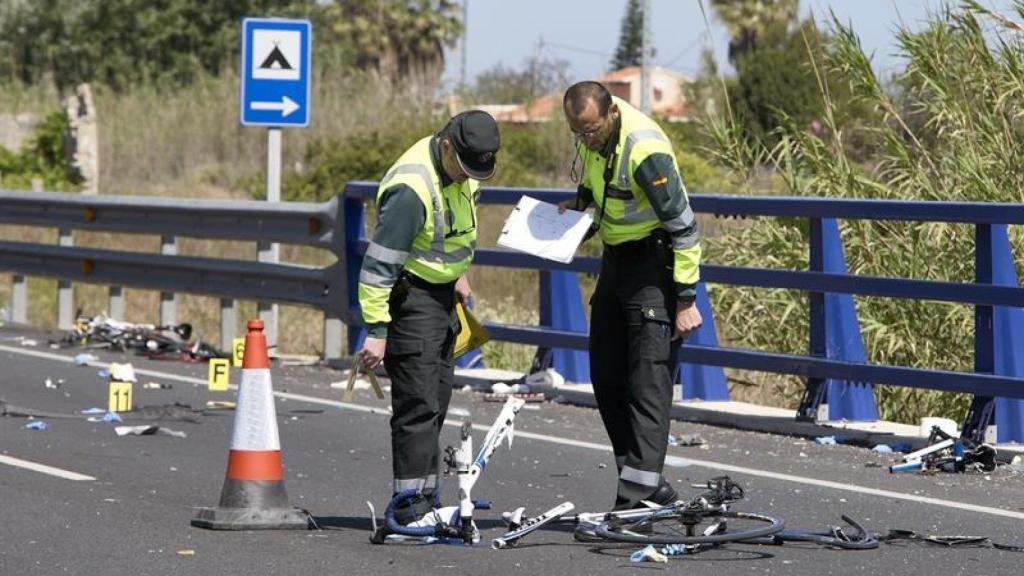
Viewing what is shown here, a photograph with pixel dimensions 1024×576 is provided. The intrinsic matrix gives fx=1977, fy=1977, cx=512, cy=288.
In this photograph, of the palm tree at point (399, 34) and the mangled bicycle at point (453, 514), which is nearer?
the mangled bicycle at point (453, 514)

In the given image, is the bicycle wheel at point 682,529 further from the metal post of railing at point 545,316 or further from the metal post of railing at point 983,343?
the metal post of railing at point 545,316

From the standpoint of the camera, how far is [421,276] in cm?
744

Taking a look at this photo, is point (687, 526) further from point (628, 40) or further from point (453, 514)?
point (628, 40)

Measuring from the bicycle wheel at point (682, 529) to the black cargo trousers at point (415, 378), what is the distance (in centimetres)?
71

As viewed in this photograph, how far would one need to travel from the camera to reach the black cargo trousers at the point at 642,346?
7.59m

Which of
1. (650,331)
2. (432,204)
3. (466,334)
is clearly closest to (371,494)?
(466,334)

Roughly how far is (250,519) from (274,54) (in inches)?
339

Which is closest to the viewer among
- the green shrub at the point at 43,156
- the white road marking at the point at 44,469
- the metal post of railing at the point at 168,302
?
the white road marking at the point at 44,469

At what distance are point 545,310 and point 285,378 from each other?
6.59 feet

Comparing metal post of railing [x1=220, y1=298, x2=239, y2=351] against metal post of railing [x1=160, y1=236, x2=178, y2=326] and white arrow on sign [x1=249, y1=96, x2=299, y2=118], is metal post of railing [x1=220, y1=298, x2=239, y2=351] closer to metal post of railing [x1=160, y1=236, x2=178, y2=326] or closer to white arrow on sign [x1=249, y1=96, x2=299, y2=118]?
metal post of railing [x1=160, y1=236, x2=178, y2=326]

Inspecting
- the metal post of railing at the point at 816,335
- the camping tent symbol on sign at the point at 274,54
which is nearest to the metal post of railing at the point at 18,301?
the camping tent symbol on sign at the point at 274,54

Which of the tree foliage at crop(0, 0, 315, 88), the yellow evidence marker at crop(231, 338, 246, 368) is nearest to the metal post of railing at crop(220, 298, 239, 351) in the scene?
the yellow evidence marker at crop(231, 338, 246, 368)

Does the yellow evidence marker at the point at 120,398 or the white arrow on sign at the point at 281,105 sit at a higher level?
the white arrow on sign at the point at 281,105

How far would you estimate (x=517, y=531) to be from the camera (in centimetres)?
726
